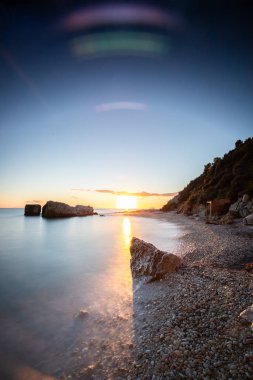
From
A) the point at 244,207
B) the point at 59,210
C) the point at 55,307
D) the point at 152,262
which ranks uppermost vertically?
the point at 244,207

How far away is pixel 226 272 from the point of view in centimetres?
841

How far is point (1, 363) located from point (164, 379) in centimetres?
420

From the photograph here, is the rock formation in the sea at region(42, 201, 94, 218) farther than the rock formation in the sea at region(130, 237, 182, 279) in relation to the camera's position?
Yes

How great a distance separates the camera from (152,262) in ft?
30.6

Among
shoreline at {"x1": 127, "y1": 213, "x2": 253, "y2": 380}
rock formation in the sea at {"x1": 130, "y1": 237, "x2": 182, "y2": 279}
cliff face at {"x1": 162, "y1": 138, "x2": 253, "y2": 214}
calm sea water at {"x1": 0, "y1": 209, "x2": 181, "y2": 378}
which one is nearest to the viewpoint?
shoreline at {"x1": 127, "y1": 213, "x2": 253, "y2": 380}

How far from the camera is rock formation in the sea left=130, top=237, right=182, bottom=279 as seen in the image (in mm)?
8953

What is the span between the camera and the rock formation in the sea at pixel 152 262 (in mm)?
8953

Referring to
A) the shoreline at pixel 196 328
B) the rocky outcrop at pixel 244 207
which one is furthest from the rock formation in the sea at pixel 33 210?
the shoreline at pixel 196 328

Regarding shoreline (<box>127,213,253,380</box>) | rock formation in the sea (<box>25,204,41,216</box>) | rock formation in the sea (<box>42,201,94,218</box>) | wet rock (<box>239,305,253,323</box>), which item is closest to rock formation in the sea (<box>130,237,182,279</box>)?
shoreline (<box>127,213,253,380</box>)

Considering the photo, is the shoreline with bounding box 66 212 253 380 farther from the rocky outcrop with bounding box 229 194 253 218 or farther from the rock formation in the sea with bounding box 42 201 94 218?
the rock formation in the sea with bounding box 42 201 94 218

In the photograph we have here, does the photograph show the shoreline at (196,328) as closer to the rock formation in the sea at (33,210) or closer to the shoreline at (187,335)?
the shoreline at (187,335)

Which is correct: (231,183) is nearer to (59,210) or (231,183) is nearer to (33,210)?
(59,210)

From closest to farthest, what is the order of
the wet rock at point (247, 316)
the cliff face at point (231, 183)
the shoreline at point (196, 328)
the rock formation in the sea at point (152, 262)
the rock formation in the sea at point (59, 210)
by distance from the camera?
the shoreline at point (196, 328) → the wet rock at point (247, 316) → the rock formation in the sea at point (152, 262) → the cliff face at point (231, 183) → the rock formation in the sea at point (59, 210)

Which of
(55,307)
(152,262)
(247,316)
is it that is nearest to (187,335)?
(247,316)
